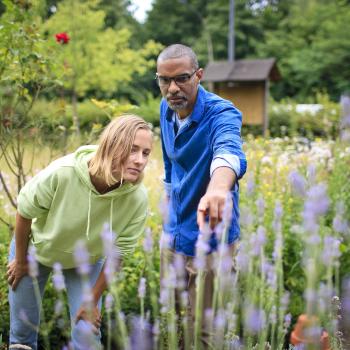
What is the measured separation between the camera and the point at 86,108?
56.4 ft

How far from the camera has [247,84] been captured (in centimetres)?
1556

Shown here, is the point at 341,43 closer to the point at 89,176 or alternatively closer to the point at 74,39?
the point at 74,39

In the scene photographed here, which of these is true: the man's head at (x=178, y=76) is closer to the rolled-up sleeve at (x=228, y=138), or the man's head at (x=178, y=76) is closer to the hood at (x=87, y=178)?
the rolled-up sleeve at (x=228, y=138)

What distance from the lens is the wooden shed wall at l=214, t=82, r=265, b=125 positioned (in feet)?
48.2

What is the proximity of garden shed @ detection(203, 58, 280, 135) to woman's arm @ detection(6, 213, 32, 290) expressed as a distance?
12426mm

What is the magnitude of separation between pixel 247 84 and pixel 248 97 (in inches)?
16.8

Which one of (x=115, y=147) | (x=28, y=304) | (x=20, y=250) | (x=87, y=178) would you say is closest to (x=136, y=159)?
(x=115, y=147)

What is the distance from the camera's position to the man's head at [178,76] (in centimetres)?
242

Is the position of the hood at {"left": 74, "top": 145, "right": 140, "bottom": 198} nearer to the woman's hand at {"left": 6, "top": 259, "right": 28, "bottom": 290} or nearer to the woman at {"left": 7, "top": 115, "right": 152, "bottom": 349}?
the woman at {"left": 7, "top": 115, "right": 152, "bottom": 349}

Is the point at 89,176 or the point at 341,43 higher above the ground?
the point at 341,43

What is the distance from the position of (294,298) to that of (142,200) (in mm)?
1922

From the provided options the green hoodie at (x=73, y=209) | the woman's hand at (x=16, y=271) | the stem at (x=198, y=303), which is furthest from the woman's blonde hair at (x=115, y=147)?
the stem at (x=198, y=303)

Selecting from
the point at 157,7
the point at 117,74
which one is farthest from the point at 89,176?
the point at 157,7

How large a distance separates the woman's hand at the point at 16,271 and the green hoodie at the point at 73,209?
96 mm
